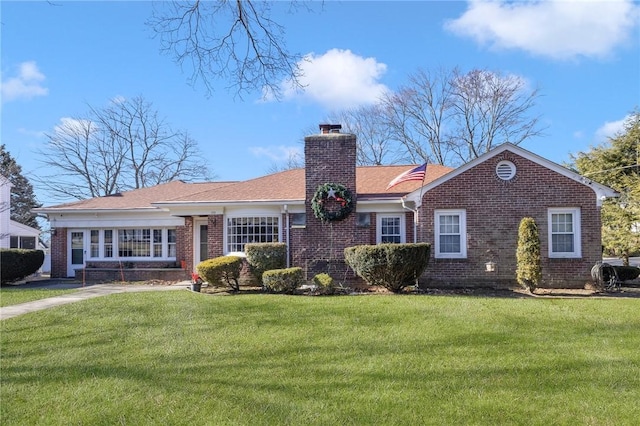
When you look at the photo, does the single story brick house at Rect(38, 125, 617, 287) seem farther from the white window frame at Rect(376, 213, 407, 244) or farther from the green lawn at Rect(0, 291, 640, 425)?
the green lawn at Rect(0, 291, 640, 425)

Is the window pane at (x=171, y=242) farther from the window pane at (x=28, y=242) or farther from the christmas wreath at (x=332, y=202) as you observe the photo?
the window pane at (x=28, y=242)

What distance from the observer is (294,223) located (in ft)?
51.3

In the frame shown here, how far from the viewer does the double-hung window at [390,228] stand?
15.9 metres

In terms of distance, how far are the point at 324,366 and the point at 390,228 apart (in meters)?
10.2

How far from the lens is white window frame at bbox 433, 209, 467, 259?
566 inches

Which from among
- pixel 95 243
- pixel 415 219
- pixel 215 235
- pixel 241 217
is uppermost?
pixel 241 217

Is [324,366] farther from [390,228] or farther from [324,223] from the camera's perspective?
[390,228]

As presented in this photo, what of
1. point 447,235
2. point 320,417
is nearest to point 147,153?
point 447,235

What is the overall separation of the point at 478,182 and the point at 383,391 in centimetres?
1030

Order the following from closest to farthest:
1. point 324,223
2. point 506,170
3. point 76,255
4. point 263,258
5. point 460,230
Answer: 1. point 263,258
2. point 506,170
3. point 460,230
4. point 324,223
5. point 76,255

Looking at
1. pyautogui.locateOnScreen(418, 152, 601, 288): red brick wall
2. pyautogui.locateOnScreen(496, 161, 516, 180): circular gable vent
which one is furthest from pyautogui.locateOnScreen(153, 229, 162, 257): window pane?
pyautogui.locateOnScreen(496, 161, 516, 180): circular gable vent

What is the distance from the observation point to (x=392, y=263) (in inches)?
495

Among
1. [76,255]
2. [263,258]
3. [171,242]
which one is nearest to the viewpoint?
[263,258]

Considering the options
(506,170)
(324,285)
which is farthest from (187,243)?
(506,170)
